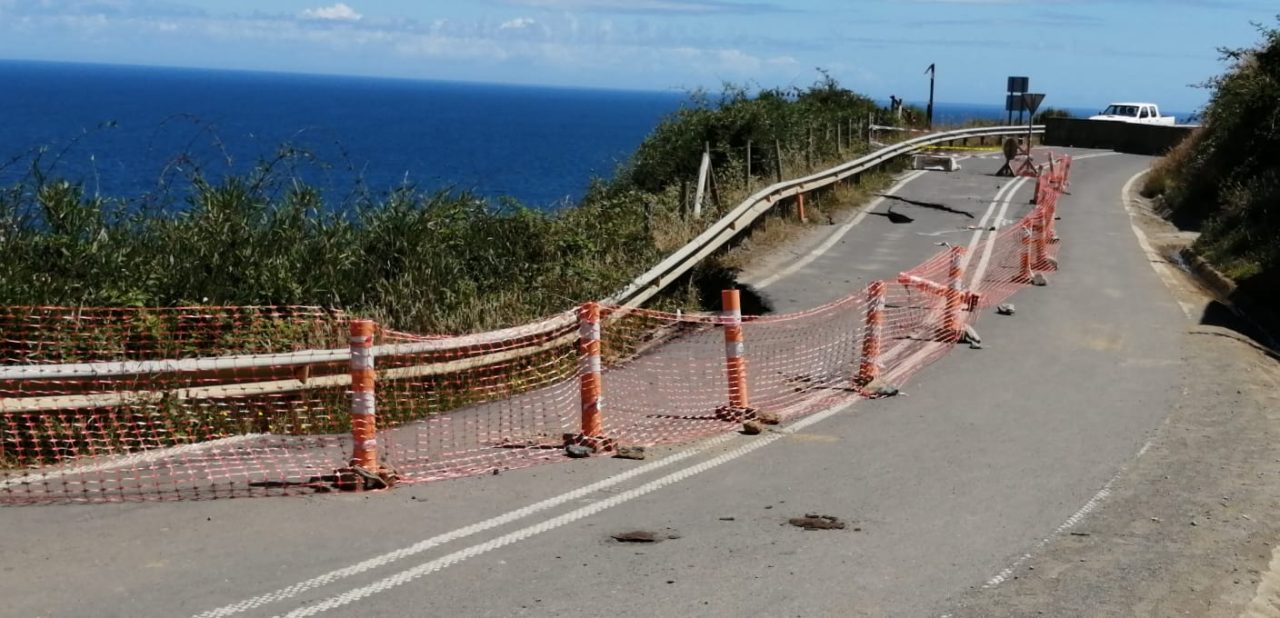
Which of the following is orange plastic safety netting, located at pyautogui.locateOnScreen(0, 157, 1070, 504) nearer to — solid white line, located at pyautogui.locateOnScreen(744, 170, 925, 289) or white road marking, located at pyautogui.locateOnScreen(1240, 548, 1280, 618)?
solid white line, located at pyautogui.locateOnScreen(744, 170, 925, 289)

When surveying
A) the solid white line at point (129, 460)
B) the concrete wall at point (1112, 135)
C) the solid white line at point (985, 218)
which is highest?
the concrete wall at point (1112, 135)

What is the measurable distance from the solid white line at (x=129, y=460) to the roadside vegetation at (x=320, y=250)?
2232 millimetres

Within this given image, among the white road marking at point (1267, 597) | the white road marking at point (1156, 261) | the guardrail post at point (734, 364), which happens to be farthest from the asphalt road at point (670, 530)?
Result: the white road marking at point (1156, 261)

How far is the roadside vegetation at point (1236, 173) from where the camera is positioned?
21.0 metres

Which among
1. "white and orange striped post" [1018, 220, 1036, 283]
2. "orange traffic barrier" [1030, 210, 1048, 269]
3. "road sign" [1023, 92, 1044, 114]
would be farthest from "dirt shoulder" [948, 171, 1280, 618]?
"road sign" [1023, 92, 1044, 114]

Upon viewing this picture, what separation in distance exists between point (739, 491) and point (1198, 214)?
22.8 meters

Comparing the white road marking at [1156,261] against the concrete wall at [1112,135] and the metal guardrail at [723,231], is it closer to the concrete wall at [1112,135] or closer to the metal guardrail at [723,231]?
the metal guardrail at [723,231]

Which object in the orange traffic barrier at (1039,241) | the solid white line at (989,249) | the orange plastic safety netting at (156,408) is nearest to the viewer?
the orange plastic safety netting at (156,408)

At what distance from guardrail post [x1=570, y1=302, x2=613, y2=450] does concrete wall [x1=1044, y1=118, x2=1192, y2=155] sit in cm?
4084

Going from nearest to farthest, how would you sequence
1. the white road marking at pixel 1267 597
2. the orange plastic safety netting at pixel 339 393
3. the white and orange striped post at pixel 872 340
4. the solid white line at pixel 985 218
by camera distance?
the white road marking at pixel 1267 597, the orange plastic safety netting at pixel 339 393, the white and orange striped post at pixel 872 340, the solid white line at pixel 985 218

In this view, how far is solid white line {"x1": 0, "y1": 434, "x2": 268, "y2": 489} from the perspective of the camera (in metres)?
7.94

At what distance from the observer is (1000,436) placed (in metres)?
10.3

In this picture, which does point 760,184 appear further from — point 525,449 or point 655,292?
point 525,449

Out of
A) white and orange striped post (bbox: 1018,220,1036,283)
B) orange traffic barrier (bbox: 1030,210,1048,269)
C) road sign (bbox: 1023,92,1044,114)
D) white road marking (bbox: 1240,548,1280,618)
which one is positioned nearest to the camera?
white road marking (bbox: 1240,548,1280,618)
